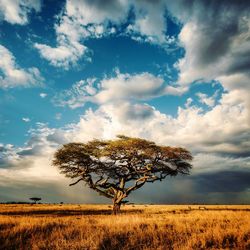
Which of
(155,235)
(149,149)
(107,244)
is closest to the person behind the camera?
(107,244)

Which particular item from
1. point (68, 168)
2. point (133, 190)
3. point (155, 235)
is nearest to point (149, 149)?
point (133, 190)

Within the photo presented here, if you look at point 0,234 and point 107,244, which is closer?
point 107,244

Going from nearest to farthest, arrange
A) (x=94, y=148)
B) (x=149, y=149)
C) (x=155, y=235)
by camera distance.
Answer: (x=155, y=235), (x=149, y=149), (x=94, y=148)

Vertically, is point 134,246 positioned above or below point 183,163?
below

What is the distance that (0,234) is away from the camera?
12.4 meters

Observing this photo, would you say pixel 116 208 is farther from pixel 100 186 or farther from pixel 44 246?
pixel 44 246

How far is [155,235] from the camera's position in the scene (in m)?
12.2

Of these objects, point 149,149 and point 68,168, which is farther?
point 68,168

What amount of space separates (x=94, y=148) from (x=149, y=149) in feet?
23.7

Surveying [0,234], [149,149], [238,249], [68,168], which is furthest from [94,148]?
[238,249]

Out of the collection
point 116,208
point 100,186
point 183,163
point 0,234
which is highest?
point 183,163

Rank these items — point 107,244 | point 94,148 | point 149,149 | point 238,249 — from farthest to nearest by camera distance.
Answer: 1. point 94,148
2. point 149,149
3. point 107,244
4. point 238,249

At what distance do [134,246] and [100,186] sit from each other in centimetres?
2782

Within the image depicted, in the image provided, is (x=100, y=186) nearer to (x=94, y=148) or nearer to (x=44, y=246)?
(x=94, y=148)
